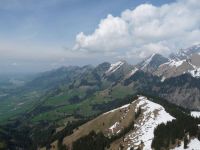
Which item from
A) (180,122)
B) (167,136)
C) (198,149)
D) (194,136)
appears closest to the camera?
(198,149)

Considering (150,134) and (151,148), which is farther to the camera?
(150,134)

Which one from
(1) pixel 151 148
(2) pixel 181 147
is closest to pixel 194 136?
(2) pixel 181 147

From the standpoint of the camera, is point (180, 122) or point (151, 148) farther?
point (180, 122)

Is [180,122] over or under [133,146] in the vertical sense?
over

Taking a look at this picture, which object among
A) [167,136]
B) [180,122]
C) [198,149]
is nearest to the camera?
[198,149]

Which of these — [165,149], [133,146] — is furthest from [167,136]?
[133,146]

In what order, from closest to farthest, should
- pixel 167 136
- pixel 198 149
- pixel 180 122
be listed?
pixel 198 149 < pixel 167 136 < pixel 180 122

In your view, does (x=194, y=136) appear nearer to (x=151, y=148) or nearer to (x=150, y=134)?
(x=151, y=148)

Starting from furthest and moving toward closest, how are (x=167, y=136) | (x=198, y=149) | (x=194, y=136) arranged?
(x=167, y=136)
(x=194, y=136)
(x=198, y=149)
